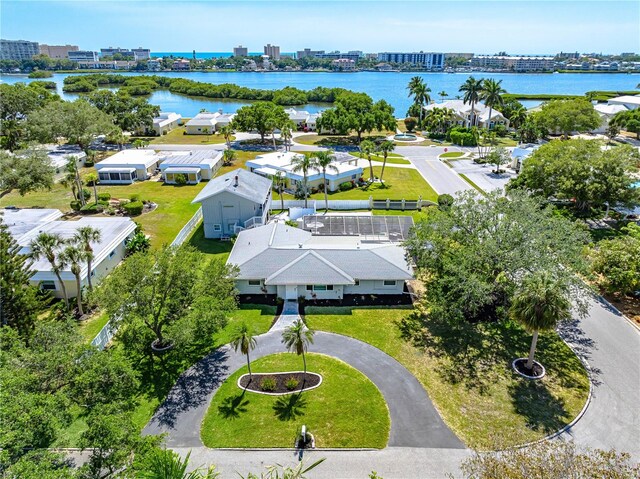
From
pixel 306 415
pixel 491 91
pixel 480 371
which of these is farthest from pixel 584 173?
pixel 491 91

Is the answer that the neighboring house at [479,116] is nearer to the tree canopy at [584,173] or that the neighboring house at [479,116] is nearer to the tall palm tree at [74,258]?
the tree canopy at [584,173]

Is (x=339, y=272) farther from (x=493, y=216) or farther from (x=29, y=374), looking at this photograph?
(x=29, y=374)

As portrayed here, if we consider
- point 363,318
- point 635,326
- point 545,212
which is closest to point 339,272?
point 363,318

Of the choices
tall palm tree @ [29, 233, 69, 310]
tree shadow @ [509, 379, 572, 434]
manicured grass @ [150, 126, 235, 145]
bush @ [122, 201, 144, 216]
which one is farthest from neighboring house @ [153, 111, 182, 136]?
tree shadow @ [509, 379, 572, 434]

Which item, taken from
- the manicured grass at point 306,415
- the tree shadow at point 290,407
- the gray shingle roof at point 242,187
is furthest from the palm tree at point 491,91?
the tree shadow at point 290,407

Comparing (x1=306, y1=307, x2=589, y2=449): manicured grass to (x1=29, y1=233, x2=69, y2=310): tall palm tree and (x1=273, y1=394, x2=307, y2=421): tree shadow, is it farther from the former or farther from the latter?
(x1=29, y1=233, x2=69, y2=310): tall palm tree

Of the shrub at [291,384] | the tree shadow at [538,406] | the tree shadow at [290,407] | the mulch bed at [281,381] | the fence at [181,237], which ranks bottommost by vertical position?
the tree shadow at [538,406]
